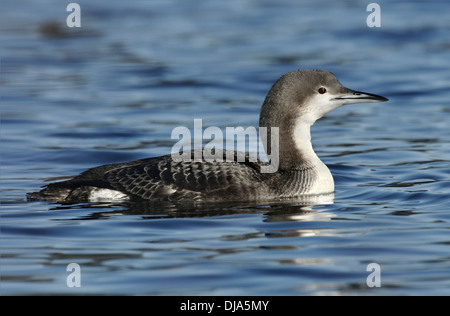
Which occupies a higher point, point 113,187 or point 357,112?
point 357,112

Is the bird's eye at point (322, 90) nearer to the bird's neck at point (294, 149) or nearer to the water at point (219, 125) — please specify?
the bird's neck at point (294, 149)

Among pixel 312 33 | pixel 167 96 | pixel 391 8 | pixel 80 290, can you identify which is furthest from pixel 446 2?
pixel 80 290

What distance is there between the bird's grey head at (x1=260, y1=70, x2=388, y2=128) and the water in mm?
790

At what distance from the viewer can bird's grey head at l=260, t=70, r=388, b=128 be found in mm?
7898

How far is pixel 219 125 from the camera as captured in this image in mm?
11680

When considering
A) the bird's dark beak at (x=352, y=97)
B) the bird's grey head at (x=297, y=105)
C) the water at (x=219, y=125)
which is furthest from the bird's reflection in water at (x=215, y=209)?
the bird's dark beak at (x=352, y=97)

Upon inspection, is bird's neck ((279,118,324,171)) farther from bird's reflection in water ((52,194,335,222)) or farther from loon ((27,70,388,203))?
bird's reflection in water ((52,194,335,222))

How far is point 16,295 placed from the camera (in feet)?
18.2

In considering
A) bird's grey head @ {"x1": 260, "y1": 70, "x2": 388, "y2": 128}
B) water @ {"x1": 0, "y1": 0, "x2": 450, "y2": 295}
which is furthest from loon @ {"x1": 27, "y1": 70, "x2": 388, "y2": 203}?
water @ {"x1": 0, "y1": 0, "x2": 450, "y2": 295}

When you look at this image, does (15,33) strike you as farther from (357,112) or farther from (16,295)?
(16,295)

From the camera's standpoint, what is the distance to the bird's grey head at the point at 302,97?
7.90 m

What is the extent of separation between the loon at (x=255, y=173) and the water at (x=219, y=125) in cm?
A: 15

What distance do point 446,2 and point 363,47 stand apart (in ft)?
14.4

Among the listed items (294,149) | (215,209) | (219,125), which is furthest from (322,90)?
(219,125)
